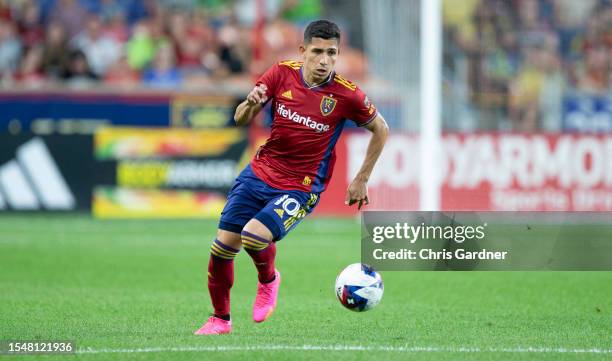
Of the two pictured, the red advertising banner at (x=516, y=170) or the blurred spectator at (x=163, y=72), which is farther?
the blurred spectator at (x=163, y=72)

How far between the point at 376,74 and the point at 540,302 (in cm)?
1056

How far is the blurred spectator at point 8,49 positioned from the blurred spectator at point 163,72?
101 inches

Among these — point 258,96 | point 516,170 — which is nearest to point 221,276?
point 258,96

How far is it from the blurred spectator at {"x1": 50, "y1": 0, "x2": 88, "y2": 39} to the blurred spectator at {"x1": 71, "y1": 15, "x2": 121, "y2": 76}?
1.24 feet

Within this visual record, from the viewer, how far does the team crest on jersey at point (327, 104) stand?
7.95 m

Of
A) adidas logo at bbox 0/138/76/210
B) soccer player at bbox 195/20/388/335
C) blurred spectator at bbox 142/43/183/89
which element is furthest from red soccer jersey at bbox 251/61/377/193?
blurred spectator at bbox 142/43/183/89

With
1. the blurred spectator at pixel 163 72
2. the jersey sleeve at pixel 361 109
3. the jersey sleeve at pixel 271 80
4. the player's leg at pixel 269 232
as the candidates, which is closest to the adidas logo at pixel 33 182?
the blurred spectator at pixel 163 72

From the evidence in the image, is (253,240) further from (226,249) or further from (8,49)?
(8,49)

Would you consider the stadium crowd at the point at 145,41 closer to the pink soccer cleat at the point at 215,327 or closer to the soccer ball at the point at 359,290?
the pink soccer cleat at the point at 215,327

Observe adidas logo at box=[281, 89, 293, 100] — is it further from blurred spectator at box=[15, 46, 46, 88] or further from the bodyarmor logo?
blurred spectator at box=[15, 46, 46, 88]

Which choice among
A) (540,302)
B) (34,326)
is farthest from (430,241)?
(34,326)

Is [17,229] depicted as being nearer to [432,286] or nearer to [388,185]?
[388,185]

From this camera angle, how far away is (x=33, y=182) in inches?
717

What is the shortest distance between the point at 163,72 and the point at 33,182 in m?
3.82
